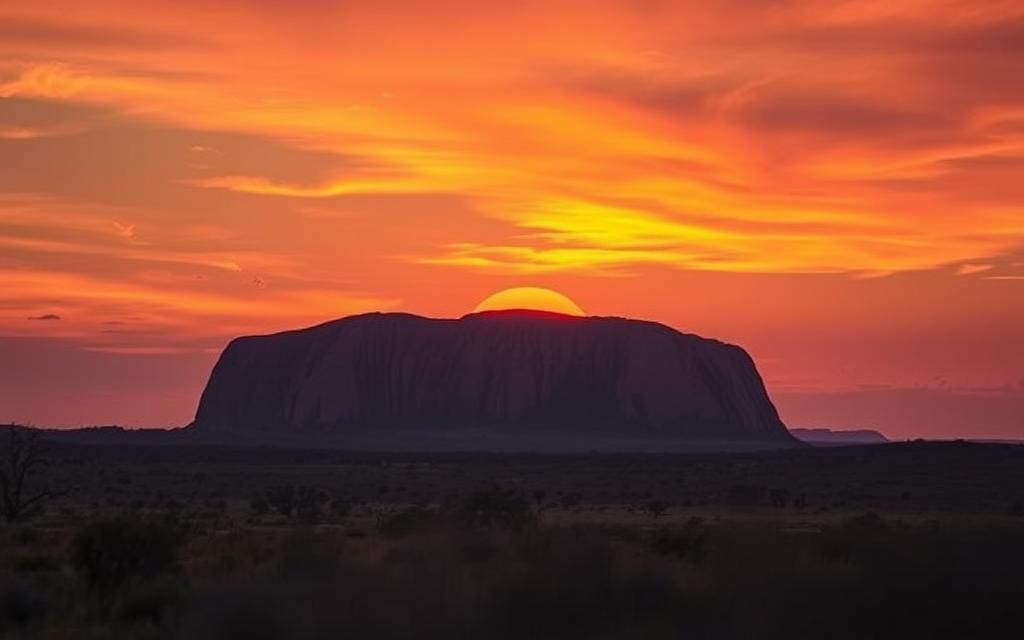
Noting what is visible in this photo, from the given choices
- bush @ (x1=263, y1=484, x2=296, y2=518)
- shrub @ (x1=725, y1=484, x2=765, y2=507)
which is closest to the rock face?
bush @ (x1=263, y1=484, x2=296, y2=518)

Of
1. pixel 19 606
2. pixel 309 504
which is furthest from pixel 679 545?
pixel 309 504

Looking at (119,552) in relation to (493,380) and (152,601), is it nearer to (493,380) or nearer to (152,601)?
(152,601)

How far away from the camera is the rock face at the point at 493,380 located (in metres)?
174

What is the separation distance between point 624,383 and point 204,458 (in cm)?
7655

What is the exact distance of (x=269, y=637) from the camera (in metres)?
13.9

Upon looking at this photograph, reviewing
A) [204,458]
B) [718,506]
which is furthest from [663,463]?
[718,506]

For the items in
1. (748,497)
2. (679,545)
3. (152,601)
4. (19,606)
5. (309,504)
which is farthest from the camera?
(309,504)

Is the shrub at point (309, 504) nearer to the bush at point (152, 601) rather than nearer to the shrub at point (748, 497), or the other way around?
the bush at point (152, 601)

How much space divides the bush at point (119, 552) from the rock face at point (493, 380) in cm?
14291

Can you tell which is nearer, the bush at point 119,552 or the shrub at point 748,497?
the shrub at point 748,497

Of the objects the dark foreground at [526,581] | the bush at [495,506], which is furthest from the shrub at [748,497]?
the bush at [495,506]

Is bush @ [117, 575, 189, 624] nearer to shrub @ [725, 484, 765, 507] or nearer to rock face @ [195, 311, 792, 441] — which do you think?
shrub @ [725, 484, 765, 507]

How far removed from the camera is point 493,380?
18112 cm

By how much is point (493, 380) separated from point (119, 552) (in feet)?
517
